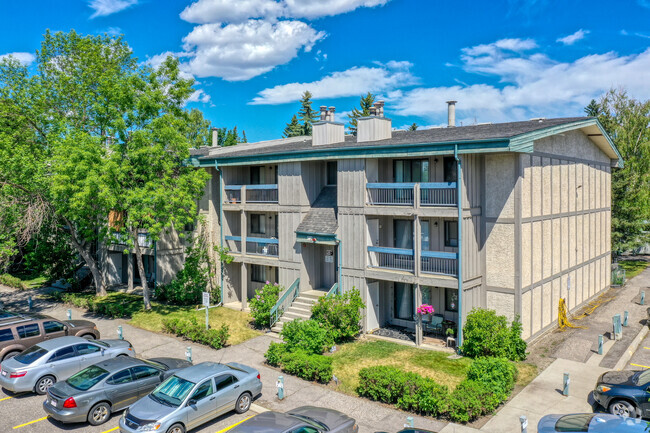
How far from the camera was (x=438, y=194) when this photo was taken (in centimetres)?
2062

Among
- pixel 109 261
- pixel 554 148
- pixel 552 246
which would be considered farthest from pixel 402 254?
pixel 109 261

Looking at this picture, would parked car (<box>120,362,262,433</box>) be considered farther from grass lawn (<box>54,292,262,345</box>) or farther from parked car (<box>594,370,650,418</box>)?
parked car (<box>594,370,650,418</box>)

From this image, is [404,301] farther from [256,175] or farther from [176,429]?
[176,429]

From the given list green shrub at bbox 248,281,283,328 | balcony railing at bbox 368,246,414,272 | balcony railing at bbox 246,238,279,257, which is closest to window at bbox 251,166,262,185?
balcony railing at bbox 246,238,279,257

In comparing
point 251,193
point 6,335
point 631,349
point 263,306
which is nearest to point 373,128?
point 251,193

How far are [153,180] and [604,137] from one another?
992 inches

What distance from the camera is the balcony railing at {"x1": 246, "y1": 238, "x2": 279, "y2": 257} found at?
2667cm

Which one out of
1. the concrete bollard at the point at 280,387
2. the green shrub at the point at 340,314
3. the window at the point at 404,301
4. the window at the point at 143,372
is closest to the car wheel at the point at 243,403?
the concrete bollard at the point at 280,387

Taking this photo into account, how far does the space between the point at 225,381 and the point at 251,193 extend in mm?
14954

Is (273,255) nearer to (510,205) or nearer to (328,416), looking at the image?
(510,205)

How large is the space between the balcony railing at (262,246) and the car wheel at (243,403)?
12.0 meters

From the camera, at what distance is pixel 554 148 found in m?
23.1

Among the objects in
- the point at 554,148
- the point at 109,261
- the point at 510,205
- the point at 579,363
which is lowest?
the point at 579,363

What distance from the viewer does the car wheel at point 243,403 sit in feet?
48.2
